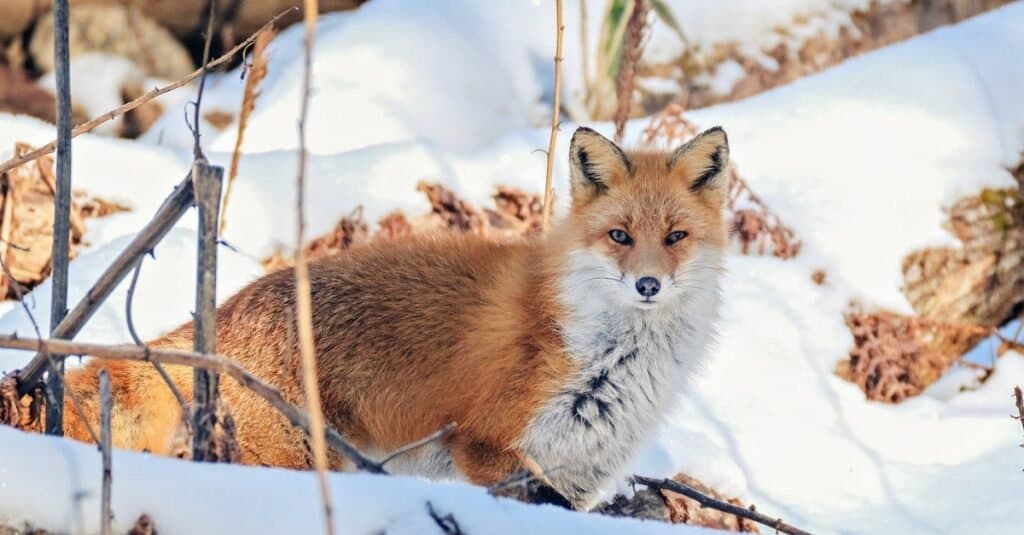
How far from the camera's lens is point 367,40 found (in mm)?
7617

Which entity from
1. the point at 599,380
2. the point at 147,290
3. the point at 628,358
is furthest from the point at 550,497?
the point at 147,290

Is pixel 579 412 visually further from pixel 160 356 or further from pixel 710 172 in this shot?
pixel 160 356

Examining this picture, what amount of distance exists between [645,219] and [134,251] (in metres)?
1.76

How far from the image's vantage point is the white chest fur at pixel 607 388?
3457mm

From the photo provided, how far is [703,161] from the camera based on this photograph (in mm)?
3775

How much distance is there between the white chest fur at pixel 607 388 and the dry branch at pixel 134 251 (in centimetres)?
143

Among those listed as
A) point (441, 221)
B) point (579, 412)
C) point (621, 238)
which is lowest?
point (579, 412)

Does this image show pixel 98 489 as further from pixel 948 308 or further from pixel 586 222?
pixel 948 308

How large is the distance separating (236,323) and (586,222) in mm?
1197

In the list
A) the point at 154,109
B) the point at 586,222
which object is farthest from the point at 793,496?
the point at 154,109

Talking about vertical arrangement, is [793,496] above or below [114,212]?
below

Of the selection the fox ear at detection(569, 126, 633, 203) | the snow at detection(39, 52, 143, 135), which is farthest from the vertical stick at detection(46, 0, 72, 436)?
the snow at detection(39, 52, 143, 135)

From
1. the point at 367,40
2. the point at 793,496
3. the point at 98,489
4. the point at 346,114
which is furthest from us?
the point at 367,40

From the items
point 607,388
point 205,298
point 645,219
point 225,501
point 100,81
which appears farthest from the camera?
point 100,81
